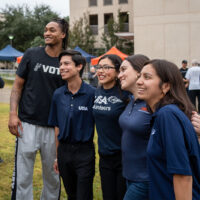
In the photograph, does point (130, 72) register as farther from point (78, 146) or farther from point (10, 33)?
point (10, 33)

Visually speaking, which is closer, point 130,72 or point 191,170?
point 191,170

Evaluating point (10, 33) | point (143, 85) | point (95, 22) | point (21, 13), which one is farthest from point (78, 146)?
point (21, 13)

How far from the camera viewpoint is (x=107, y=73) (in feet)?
11.0

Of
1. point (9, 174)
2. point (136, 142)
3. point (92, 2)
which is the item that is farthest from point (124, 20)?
point (136, 142)

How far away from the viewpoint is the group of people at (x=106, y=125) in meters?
2.01

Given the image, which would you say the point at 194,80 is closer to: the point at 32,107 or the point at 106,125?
the point at 32,107

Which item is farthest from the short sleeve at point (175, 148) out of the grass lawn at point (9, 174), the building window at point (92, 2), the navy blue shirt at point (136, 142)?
the building window at point (92, 2)

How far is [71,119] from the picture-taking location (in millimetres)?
3445

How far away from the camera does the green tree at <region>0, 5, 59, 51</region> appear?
5122 cm

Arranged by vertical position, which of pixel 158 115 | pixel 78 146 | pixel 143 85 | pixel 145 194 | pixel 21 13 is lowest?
pixel 145 194

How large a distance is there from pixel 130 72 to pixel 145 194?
1.12 meters

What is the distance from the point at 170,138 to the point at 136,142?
833 mm

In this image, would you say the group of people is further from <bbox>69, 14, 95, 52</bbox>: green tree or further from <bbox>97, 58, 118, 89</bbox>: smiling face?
<bbox>69, 14, 95, 52</bbox>: green tree

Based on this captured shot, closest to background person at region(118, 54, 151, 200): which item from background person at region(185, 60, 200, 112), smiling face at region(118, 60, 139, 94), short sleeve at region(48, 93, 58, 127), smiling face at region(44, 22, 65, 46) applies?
smiling face at region(118, 60, 139, 94)
